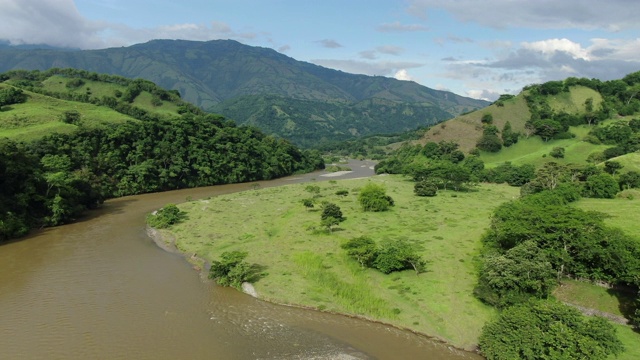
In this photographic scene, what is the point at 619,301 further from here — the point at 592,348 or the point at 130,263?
the point at 130,263

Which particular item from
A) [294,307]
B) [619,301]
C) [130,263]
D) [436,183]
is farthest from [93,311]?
[436,183]

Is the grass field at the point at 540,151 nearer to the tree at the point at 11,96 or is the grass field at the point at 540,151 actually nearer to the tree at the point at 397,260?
the tree at the point at 397,260

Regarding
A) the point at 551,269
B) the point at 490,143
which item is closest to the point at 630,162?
the point at 490,143

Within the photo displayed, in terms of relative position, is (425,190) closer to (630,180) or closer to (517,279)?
(630,180)

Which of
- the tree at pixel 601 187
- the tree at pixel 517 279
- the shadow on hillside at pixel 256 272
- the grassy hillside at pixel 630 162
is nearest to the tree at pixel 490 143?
the grassy hillside at pixel 630 162

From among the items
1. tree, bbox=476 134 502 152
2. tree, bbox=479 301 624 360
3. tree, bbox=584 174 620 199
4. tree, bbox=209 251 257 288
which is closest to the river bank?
tree, bbox=209 251 257 288
